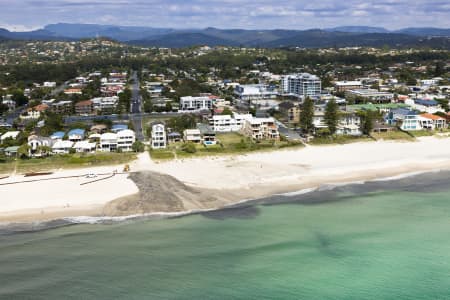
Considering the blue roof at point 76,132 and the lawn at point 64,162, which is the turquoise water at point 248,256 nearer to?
the lawn at point 64,162

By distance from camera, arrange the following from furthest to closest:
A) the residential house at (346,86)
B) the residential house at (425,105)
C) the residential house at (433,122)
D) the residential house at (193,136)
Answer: the residential house at (346,86) → the residential house at (425,105) → the residential house at (433,122) → the residential house at (193,136)

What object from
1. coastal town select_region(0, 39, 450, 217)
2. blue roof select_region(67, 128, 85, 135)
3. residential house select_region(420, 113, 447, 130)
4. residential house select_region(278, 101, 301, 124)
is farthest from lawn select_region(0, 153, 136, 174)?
residential house select_region(420, 113, 447, 130)

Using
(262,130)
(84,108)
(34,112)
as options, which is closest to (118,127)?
(84,108)

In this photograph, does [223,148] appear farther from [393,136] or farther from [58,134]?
[393,136]

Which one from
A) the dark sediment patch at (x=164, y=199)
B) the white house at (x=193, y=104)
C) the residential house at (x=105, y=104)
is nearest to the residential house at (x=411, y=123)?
the white house at (x=193, y=104)

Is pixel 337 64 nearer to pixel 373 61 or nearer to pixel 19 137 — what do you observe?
pixel 373 61

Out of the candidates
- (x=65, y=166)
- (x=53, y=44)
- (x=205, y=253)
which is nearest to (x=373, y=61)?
(x=65, y=166)

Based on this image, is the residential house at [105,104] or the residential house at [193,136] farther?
the residential house at [105,104]
